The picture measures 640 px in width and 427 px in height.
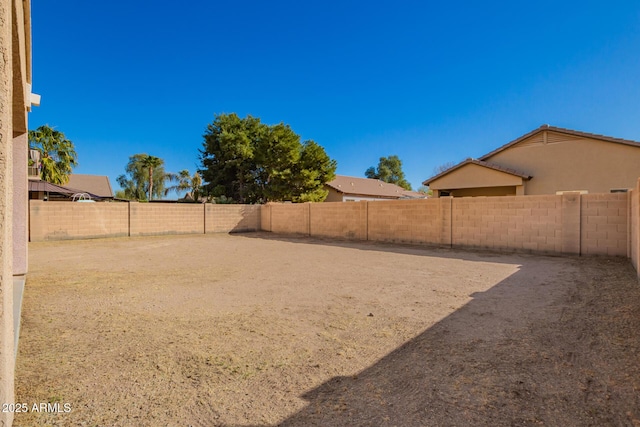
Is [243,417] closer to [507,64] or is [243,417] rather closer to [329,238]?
[329,238]

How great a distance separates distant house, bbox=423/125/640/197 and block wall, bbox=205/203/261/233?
34.6 feet

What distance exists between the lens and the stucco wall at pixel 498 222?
8.82 m

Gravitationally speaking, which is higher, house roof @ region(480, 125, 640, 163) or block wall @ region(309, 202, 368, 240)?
house roof @ region(480, 125, 640, 163)

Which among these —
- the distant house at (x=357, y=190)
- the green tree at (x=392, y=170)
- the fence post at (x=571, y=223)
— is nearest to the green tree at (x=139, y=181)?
the distant house at (x=357, y=190)

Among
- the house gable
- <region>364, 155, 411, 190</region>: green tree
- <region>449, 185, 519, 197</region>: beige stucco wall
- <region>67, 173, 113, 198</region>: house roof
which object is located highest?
<region>364, 155, 411, 190</region>: green tree

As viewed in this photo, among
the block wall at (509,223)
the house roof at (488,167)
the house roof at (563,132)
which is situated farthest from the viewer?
the house roof at (488,167)

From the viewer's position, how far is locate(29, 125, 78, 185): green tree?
20438 mm

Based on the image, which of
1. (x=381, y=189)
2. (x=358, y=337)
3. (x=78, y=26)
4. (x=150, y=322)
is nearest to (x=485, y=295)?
(x=358, y=337)

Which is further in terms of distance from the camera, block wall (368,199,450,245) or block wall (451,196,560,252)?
block wall (368,199,450,245)

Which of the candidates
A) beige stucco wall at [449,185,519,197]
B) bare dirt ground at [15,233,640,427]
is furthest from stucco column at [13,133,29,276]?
beige stucco wall at [449,185,519,197]

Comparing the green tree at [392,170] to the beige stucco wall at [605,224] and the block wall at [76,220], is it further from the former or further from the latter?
the beige stucco wall at [605,224]

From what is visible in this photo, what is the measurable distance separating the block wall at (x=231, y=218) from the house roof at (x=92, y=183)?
2279 cm

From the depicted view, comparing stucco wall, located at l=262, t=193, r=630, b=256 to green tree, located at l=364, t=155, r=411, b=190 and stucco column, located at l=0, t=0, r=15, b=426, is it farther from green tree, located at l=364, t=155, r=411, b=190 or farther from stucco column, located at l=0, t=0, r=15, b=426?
green tree, located at l=364, t=155, r=411, b=190

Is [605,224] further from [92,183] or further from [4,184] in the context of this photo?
[92,183]
